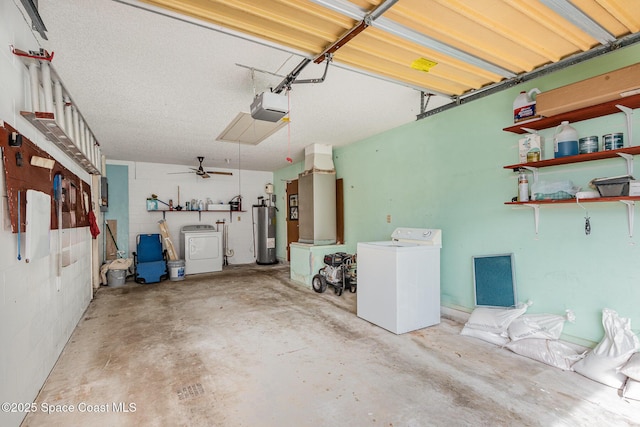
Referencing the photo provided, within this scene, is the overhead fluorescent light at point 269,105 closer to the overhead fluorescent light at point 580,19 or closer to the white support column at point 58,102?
the white support column at point 58,102

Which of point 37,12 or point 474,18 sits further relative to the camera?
point 474,18

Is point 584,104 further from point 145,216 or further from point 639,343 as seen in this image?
point 145,216

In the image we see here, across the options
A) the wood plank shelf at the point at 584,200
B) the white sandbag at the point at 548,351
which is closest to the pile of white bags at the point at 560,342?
the white sandbag at the point at 548,351

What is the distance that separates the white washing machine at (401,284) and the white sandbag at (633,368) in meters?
1.50

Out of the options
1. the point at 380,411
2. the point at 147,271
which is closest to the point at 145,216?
the point at 147,271

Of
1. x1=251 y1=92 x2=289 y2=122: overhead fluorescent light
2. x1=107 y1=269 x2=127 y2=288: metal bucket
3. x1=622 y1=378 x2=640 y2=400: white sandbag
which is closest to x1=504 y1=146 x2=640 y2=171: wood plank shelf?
x1=622 y1=378 x2=640 y2=400: white sandbag

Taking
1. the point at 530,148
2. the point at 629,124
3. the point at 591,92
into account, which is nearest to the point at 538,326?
the point at 530,148

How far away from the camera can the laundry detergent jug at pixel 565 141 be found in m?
2.29

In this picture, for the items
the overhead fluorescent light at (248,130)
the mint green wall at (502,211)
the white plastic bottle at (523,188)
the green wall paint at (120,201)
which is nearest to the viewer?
the mint green wall at (502,211)

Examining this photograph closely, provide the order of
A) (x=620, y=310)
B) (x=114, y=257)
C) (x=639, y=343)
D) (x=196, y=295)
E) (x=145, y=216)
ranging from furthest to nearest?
(x=145, y=216)
(x=114, y=257)
(x=196, y=295)
(x=620, y=310)
(x=639, y=343)

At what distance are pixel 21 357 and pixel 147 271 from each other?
4.11m

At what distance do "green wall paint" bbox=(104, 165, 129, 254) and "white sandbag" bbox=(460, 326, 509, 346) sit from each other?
264 inches

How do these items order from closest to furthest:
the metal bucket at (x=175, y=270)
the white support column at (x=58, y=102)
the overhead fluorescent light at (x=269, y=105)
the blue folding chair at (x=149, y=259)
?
1. the white support column at (x=58, y=102)
2. the overhead fluorescent light at (x=269, y=105)
3. the blue folding chair at (x=149, y=259)
4. the metal bucket at (x=175, y=270)

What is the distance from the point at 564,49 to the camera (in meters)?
2.20
